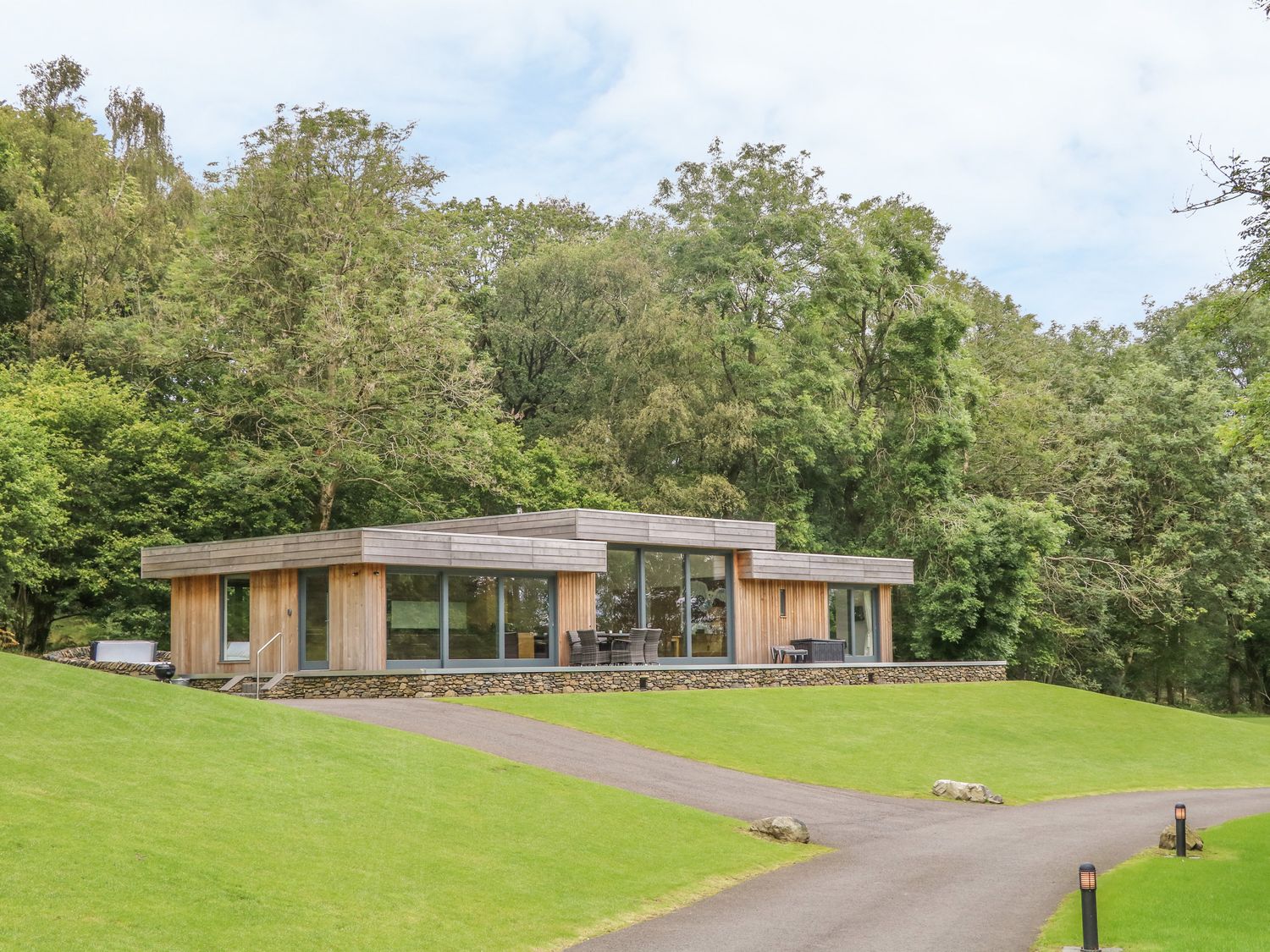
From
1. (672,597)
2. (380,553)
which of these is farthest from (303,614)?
(672,597)

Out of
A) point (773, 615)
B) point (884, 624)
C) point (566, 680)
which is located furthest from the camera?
point (884, 624)

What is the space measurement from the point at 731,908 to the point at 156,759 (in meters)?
5.49

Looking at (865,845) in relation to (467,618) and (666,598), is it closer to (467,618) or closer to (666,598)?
(467,618)

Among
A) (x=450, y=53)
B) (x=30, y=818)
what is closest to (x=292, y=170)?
(x=450, y=53)

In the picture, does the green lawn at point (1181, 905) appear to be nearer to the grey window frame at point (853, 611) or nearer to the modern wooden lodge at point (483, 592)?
the modern wooden lodge at point (483, 592)

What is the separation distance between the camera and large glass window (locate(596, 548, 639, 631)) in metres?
27.1

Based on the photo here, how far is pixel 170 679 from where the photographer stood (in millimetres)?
23016

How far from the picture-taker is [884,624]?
33938 mm

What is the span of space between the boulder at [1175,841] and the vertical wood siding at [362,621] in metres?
13.9

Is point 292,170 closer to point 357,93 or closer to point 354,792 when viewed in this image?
point 357,93

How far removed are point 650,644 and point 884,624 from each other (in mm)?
9554

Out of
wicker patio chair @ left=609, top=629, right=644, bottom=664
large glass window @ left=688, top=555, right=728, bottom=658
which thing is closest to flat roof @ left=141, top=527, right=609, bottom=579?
wicker patio chair @ left=609, top=629, right=644, bottom=664

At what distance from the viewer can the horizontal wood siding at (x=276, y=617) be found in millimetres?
24250

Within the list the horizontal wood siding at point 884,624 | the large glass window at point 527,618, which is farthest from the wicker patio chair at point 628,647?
the horizontal wood siding at point 884,624
